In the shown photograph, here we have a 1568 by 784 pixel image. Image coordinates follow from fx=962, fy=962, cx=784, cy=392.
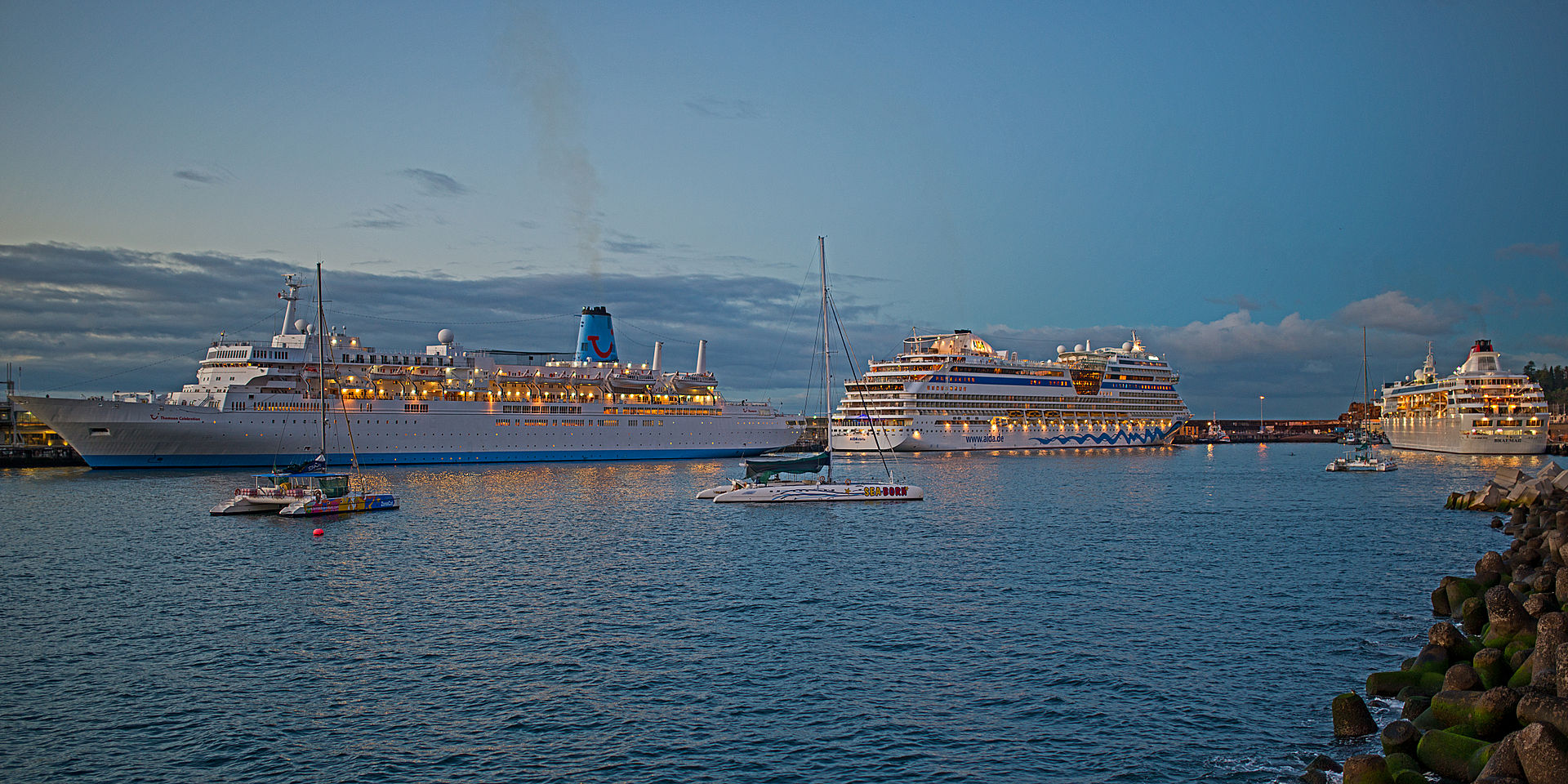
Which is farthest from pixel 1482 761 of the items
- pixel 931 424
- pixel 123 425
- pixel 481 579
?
pixel 931 424

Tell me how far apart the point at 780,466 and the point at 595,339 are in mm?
43152

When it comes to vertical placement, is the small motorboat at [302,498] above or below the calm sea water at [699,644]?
above

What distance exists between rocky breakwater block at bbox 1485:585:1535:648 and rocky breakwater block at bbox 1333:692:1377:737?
2908 millimetres

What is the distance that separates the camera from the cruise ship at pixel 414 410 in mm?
58469

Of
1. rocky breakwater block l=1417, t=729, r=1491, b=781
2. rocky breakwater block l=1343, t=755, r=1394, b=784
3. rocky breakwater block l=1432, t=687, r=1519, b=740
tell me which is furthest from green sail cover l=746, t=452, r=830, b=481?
rocky breakwater block l=1343, t=755, r=1394, b=784

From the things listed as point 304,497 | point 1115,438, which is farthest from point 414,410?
point 1115,438

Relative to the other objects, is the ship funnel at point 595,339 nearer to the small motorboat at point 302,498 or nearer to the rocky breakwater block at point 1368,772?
the small motorboat at point 302,498

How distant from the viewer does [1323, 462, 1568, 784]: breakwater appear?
28.3ft

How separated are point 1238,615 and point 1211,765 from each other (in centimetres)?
837

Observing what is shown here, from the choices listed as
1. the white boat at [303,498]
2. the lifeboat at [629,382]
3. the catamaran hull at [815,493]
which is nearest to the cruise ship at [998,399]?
the lifeboat at [629,382]

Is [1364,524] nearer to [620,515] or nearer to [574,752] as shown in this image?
[620,515]

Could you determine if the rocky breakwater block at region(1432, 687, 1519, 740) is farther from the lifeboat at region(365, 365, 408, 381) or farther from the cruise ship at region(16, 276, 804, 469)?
the lifeboat at region(365, 365, 408, 381)

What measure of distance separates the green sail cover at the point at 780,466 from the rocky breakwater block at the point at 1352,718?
3113 cm

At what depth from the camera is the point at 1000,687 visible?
14.0 meters
